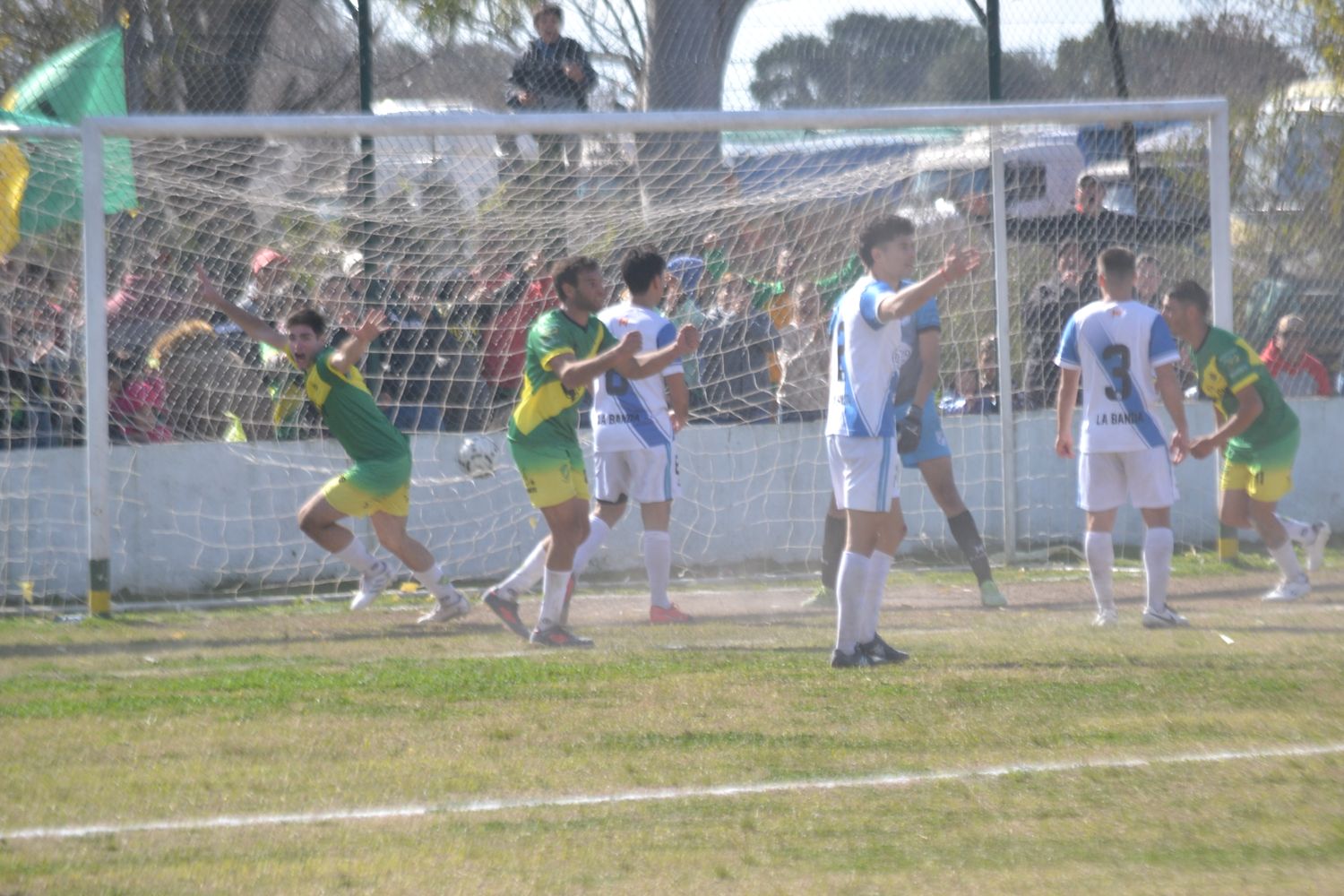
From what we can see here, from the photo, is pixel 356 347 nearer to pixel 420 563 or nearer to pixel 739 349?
pixel 420 563

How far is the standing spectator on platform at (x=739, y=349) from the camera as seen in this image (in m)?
12.4

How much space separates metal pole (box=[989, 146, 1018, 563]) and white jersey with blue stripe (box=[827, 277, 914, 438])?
5.19 m

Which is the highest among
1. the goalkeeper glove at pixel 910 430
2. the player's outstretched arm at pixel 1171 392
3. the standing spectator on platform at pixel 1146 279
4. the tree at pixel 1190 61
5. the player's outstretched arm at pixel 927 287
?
the tree at pixel 1190 61

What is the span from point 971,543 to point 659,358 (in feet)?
10.2

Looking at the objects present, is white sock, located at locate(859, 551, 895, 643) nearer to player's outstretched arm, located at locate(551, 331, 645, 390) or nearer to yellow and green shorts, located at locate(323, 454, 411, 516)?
player's outstretched arm, located at locate(551, 331, 645, 390)

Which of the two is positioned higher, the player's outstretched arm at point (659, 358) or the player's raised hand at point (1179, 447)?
the player's outstretched arm at point (659, 358)

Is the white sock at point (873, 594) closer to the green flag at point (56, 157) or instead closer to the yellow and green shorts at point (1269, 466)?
the yellow and green shorts at point (1269, 466)

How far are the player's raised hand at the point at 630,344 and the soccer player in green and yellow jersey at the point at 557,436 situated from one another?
1.88ft

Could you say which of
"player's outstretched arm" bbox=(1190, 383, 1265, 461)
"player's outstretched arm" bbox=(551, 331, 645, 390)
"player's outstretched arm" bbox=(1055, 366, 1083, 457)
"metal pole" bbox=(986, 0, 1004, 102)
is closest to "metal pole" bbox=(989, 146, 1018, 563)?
"metal pole" bbox=(986, 0, 1004, 102)

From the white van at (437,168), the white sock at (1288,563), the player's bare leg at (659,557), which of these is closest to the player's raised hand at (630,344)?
the player's bare leg at (659,557)

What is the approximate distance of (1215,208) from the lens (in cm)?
1138

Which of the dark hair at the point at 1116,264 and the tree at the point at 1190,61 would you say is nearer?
the dark hair at the point at 1116,264

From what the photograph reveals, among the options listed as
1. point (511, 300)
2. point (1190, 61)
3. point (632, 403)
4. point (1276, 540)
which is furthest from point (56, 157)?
point (1190, 61)

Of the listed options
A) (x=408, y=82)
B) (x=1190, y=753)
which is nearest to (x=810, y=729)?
(x=1190, y=753)
